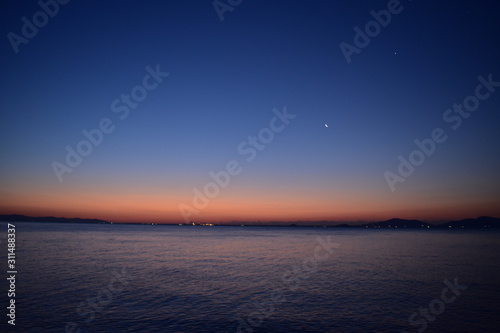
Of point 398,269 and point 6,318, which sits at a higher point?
point 6,318

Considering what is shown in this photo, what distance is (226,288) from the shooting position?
25719mm

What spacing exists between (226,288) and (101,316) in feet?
34.4

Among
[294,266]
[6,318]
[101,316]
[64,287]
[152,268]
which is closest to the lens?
[6,318]

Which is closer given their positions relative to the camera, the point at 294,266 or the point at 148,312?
the point at 148,312

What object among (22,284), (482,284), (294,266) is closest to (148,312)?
(22,284)

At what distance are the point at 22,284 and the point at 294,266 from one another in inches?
1163

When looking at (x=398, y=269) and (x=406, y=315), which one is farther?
(x=398, y=269)

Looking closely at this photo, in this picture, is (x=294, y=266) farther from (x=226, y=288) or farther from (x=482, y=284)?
(x=482, y=284)

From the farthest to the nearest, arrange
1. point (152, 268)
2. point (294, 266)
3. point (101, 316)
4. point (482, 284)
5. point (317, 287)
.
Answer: point (294, 266)
point (152, 268)
point (482, 284)
point (317, 287)
point (101, 316)

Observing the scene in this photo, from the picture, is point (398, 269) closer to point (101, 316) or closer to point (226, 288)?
point (226, 288)

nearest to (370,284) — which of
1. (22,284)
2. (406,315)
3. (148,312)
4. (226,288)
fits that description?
(406,315)

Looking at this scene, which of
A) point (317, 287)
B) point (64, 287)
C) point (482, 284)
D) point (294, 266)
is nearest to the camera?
point (64, 287)

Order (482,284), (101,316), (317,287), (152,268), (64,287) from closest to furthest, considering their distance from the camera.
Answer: (101,316), (64,287), (317,287), (482,284), (152,268)

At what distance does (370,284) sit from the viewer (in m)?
27.8
